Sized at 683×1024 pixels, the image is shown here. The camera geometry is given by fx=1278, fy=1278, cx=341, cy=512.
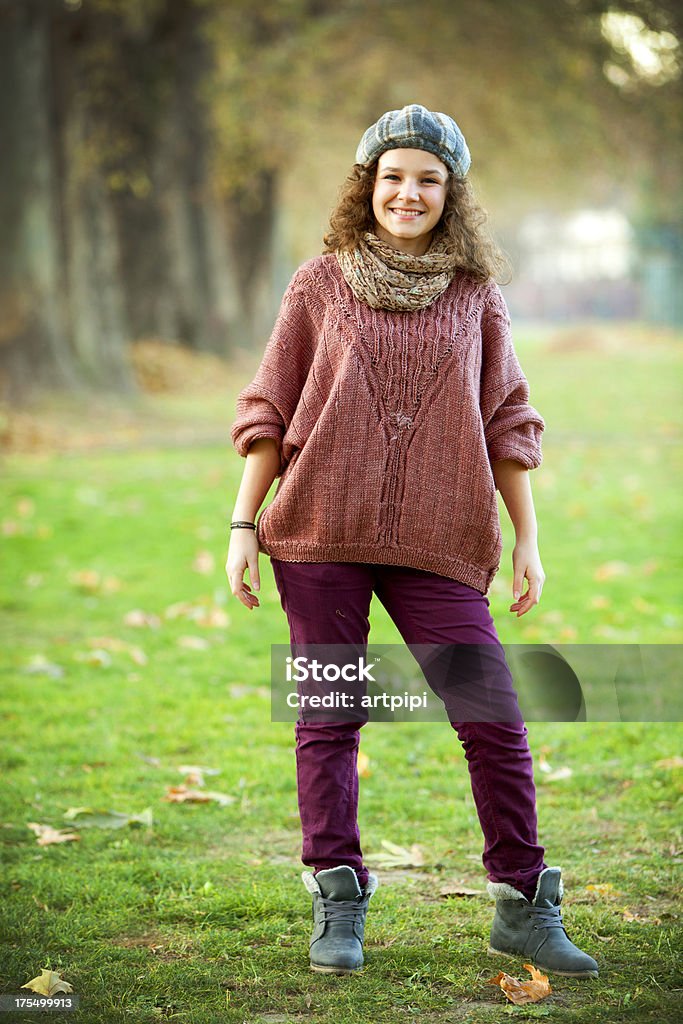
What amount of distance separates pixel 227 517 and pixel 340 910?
6.64m

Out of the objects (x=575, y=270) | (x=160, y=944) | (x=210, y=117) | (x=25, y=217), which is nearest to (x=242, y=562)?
(x=160, y=944)

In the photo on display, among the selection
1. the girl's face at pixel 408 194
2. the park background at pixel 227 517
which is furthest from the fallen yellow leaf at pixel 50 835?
the girl's face at pixel 408 194

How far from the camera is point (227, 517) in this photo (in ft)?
31.5

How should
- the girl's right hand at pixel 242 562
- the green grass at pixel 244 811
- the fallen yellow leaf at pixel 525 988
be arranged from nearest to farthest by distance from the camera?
1. the fallen yellow leaf at pixel 525 988
2. the green grass at pixel 244 811
3. the girl's right hand at pixel 242 562

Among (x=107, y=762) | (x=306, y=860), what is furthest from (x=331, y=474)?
(x=107, y=762)

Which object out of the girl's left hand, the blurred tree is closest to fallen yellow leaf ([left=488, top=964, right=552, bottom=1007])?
the girl's left hand

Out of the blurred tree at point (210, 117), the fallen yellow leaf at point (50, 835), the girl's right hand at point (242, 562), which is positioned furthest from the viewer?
the blurred tree at point (210, 117)

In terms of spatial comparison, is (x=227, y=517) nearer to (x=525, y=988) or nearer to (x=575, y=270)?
(x=525, y=988)

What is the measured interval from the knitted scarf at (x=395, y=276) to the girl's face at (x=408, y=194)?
64mm

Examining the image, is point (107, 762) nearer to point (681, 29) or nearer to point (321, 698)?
point (321, 698)

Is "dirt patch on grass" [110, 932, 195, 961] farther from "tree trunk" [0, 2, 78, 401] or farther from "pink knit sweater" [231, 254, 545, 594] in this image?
"tree trunk" [0, 2, 78, 401]

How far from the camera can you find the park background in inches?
127

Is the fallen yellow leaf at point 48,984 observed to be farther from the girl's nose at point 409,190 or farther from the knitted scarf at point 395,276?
the girl's nose at point 409,190

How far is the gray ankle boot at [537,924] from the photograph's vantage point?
2986 millimetres
